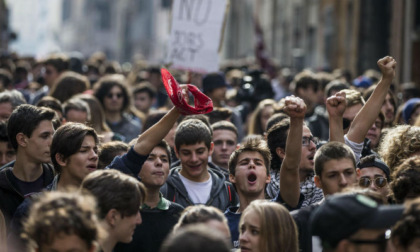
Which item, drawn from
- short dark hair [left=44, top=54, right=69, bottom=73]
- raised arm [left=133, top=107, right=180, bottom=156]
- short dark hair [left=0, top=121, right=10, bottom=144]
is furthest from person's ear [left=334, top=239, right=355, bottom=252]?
short dark hair [left=44, top=54, right=69, bottom=73]

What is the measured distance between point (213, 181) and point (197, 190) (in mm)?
172

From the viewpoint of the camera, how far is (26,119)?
23.7ft

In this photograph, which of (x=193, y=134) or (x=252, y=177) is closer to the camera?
(x=252, y=177)

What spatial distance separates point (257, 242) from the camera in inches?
199

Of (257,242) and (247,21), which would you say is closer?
(257,242)

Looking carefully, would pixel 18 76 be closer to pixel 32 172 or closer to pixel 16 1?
pixel 32 172

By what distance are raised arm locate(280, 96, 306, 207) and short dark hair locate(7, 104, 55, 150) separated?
7.19 ft

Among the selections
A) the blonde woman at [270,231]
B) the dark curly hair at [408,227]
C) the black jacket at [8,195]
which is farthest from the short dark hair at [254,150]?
the dark curly hair at [408,227]

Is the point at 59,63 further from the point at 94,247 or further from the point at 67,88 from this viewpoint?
the point at 94,247

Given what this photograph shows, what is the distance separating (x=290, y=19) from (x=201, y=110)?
107 ft

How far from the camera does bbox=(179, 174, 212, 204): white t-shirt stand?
23.9 feet

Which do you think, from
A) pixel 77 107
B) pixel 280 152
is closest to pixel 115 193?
pixel 280 152

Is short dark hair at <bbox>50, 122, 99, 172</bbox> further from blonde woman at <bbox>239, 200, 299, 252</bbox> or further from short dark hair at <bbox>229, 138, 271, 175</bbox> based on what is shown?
blonde woman at <bbox>239, 200, 299, 252</bbox>

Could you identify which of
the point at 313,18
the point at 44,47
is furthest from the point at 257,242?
the point at 44,47
